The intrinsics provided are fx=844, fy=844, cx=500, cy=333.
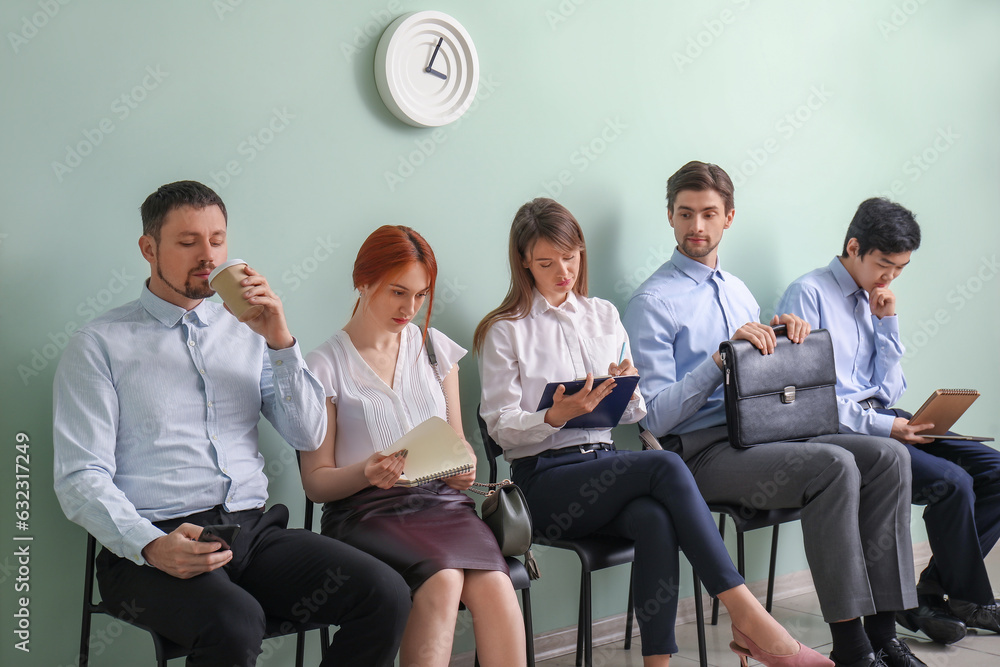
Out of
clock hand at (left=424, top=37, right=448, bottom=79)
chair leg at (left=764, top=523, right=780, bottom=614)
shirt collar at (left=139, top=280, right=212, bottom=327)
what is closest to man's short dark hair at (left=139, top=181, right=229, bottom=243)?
shirt collar at (left=139, top=280, right=212, bottom=327)

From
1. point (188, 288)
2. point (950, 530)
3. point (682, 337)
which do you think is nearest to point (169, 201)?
point (188, 288)

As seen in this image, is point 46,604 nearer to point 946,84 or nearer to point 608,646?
point 608,646

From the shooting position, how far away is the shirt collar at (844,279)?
11.1ft

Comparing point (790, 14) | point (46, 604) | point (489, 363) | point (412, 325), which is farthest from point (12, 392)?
point (790, 14)

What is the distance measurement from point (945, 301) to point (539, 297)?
2.64 metres

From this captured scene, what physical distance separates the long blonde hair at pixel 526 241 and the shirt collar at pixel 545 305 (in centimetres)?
3

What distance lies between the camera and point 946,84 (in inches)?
166

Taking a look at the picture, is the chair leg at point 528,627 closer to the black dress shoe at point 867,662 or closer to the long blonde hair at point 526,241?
the long blonde hair at point 526,241

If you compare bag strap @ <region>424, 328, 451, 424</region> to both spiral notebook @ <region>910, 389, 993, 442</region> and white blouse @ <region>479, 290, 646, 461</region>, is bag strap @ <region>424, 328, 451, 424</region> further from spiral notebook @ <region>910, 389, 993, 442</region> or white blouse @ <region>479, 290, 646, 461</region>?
spiral notebook @ <region>910, 389, 993, 442</region>

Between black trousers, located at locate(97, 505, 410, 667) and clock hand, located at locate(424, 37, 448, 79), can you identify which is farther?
clock hand, located at locate(424, 37, 448, 79)

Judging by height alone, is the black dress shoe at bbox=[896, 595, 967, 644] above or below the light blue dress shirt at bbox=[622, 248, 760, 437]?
below

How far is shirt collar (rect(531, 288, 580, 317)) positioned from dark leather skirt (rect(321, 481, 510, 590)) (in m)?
0.70

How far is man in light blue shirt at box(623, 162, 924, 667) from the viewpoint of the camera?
244 cm

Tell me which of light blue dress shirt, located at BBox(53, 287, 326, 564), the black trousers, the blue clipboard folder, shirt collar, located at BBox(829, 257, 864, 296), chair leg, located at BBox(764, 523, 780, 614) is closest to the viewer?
the black trousers
